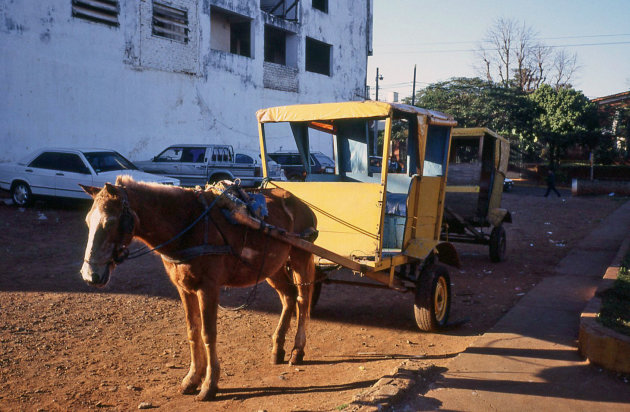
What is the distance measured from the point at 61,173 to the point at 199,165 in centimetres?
459

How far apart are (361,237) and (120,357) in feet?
8.84

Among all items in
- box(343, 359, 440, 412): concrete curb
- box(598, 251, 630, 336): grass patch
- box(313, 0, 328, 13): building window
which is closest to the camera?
box(343, 359, 440, 412): concrete curb

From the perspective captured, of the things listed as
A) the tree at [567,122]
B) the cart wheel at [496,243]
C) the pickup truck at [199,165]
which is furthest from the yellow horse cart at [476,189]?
the tree at [567,122]

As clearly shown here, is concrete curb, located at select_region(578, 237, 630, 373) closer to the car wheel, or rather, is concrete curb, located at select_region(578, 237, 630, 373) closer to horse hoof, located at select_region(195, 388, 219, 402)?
horse hoof, located at select_region(195, 388, 219, 402)

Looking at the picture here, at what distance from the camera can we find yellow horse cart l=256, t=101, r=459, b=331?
561cm

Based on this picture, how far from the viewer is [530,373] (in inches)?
190

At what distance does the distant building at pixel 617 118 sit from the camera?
115ft

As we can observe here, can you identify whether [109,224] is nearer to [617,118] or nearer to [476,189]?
[476,189]

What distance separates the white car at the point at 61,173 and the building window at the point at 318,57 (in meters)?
17.7

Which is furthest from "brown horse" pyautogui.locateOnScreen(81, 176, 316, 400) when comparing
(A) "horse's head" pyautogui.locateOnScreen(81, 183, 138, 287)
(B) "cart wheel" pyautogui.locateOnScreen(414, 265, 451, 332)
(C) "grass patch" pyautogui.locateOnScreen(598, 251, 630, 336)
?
(C) "grass patch" pyautogui.locateOnScreen(598, 251, 630, 336)

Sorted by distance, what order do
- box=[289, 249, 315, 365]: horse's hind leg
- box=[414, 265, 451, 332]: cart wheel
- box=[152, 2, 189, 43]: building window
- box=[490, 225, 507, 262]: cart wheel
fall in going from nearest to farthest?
1. box=[289, 249, 315, 365]: horse's hind leg
2. box=[414, 265, 451, 332]: cart wheel
3. box=[490, 225, 507, 262]: cart wheel
4. box=[152, 2, 189, 43]: building window

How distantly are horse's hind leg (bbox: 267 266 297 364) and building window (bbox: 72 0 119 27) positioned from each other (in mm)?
15818

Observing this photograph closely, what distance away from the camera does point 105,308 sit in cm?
695

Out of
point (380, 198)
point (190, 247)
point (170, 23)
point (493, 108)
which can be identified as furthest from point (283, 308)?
point (493, 108)
